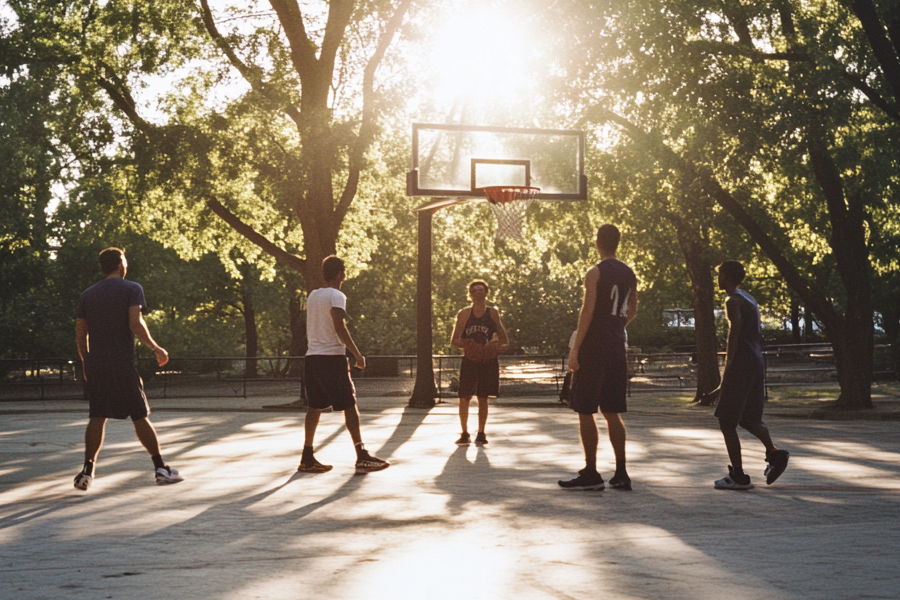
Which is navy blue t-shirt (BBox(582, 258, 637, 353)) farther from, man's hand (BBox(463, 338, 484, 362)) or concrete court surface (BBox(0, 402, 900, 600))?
man's hand (BBox(463, 338, 484, 362))

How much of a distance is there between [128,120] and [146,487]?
17.7 m

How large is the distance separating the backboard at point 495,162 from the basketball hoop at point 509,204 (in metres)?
0.23

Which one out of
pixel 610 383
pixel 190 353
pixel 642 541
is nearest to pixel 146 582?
pixel 642 541

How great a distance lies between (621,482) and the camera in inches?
326

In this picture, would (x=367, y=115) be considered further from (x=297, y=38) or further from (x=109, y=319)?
(x=109, y=319)

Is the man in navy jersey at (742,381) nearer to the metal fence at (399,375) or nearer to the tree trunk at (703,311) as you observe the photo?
the tree trunk at (703,311)

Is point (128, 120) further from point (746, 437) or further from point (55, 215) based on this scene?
point (746, 437)

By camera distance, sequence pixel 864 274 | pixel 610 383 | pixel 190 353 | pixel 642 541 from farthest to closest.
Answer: pixel 190 353
pixel 864 274
pixel 610 383
pixel 642 541

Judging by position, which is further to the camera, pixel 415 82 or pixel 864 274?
pixel 415 82

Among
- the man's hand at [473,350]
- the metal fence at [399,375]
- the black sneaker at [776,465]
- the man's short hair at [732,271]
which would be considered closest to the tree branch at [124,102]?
the metal fence at [399,375]

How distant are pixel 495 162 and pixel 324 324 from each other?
9195 millimetres

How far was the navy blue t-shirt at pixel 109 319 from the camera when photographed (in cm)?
841

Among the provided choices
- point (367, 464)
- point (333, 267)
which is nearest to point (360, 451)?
point (367, 464)

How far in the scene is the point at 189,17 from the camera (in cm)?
2453
